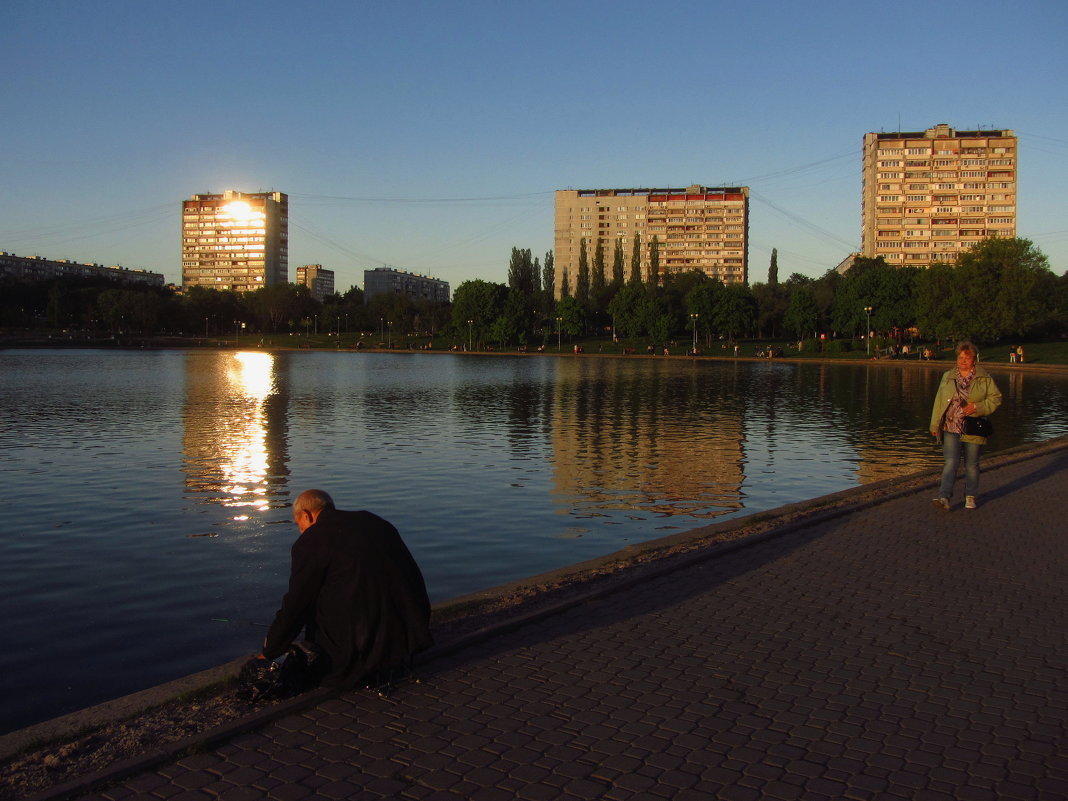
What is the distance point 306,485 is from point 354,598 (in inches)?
413

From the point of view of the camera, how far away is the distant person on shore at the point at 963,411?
449 inches

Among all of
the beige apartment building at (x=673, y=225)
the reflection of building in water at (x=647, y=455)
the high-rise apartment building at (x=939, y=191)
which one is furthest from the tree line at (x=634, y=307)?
the reflection of building in water at (x=647, y=455)

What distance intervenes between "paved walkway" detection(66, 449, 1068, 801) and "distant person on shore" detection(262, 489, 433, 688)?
282 mm

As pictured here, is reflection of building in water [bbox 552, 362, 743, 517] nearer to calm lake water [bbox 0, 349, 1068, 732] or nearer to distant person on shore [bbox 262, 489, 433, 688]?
calm lake water [bbox 0, 349, 1068, 732]

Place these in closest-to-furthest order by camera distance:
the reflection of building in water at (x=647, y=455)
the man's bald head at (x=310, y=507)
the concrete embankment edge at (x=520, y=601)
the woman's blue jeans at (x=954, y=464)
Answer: the concrete embankment edge at (x=520, y=601) < the man's bald head at (x=310, y=507) < the woman's blue jeans at (x=954, y=464) < the reflection of building in water at (x=647, y=455)

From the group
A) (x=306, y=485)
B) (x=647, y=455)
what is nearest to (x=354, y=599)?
(x=306, y=485)

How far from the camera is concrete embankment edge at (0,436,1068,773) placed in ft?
16.0

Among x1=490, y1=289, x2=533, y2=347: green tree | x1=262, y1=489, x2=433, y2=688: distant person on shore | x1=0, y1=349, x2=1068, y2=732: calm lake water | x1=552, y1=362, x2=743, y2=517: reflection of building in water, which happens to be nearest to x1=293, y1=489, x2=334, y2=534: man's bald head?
x1=262, y1=489, x2=433, y2=688: distant person on shore

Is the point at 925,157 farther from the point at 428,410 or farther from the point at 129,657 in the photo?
the point at 129,657

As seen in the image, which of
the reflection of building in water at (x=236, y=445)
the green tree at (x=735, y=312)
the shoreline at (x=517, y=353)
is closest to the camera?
the reflection of building in water at (x=236, y=445)

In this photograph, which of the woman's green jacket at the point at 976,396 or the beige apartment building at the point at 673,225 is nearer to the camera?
the woman's green jacket at the point at 976,396

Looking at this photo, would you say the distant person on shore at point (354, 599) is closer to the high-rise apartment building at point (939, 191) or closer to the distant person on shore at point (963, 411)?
the distant person on shore at point (963, 411)

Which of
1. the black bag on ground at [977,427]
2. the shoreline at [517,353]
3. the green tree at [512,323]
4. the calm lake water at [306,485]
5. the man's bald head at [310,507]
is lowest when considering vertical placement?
the calm lake water at [306,485]

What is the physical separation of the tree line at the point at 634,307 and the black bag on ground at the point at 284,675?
272 feet
